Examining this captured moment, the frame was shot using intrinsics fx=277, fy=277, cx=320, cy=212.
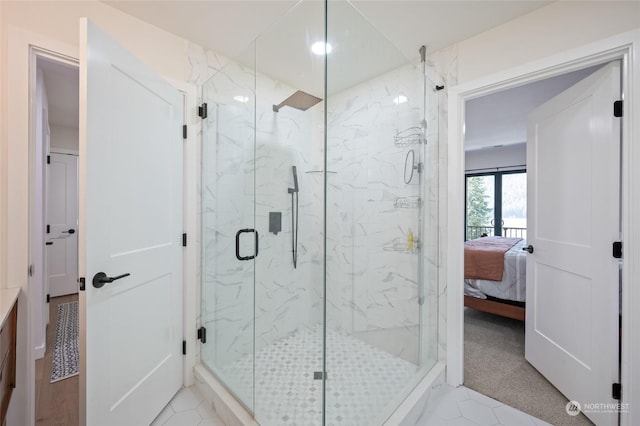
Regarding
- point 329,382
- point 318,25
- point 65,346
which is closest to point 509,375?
point 329,382

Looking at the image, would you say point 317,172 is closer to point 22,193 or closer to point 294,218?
point 294,218

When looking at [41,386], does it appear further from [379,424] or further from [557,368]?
[557,368]

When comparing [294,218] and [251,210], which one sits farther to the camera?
[294,218]

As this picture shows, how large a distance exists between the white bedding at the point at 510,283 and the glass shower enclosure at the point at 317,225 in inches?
53.3

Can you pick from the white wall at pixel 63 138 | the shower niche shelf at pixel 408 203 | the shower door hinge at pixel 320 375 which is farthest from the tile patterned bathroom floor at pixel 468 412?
the white wall at pixel 63 138

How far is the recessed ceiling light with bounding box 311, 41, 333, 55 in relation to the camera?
1280 millimetres

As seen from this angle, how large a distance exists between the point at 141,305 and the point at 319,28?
174 centimetres

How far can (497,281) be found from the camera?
115 inches

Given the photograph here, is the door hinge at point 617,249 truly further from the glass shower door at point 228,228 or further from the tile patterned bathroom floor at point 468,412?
the glass shower door at point 228,228

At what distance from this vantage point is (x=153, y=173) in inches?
63.1

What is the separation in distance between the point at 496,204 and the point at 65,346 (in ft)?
24.1

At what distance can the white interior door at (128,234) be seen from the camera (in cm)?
118

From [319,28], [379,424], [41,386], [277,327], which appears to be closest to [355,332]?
[379,424]

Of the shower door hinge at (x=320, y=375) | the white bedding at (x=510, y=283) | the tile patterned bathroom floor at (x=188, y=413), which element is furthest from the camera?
the white bedding at (x=510, y=283)
